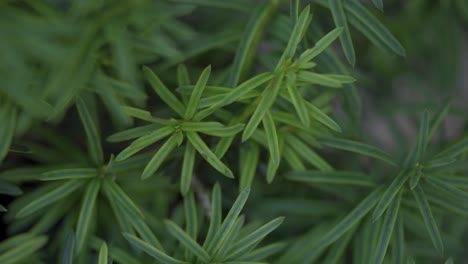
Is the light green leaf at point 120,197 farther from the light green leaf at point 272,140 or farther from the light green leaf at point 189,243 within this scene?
the light green leaf at point 272,140

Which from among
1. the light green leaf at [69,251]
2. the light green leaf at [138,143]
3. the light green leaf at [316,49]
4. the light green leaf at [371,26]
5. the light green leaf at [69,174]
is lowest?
the light green leaf at [69,251]

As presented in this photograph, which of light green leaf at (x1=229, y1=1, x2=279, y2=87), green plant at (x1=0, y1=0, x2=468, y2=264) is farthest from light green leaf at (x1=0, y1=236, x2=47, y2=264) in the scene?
light green leaf at (x1=229, y1=1, x2=279, y2=87)

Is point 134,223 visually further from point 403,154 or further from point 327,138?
point 403,154

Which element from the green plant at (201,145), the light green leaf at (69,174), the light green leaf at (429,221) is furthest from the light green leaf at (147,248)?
the light green leaf at (429,221)

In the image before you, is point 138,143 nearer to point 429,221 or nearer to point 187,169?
point 187,169

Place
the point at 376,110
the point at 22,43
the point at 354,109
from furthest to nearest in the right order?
1. the point at 376,110
2. the point at 354,109
3. the point at 22,43

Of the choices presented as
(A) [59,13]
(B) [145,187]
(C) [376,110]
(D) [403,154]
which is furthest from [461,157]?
(A) [59,13]

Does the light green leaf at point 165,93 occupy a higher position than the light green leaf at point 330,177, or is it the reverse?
the light green leaf at point 165,93
